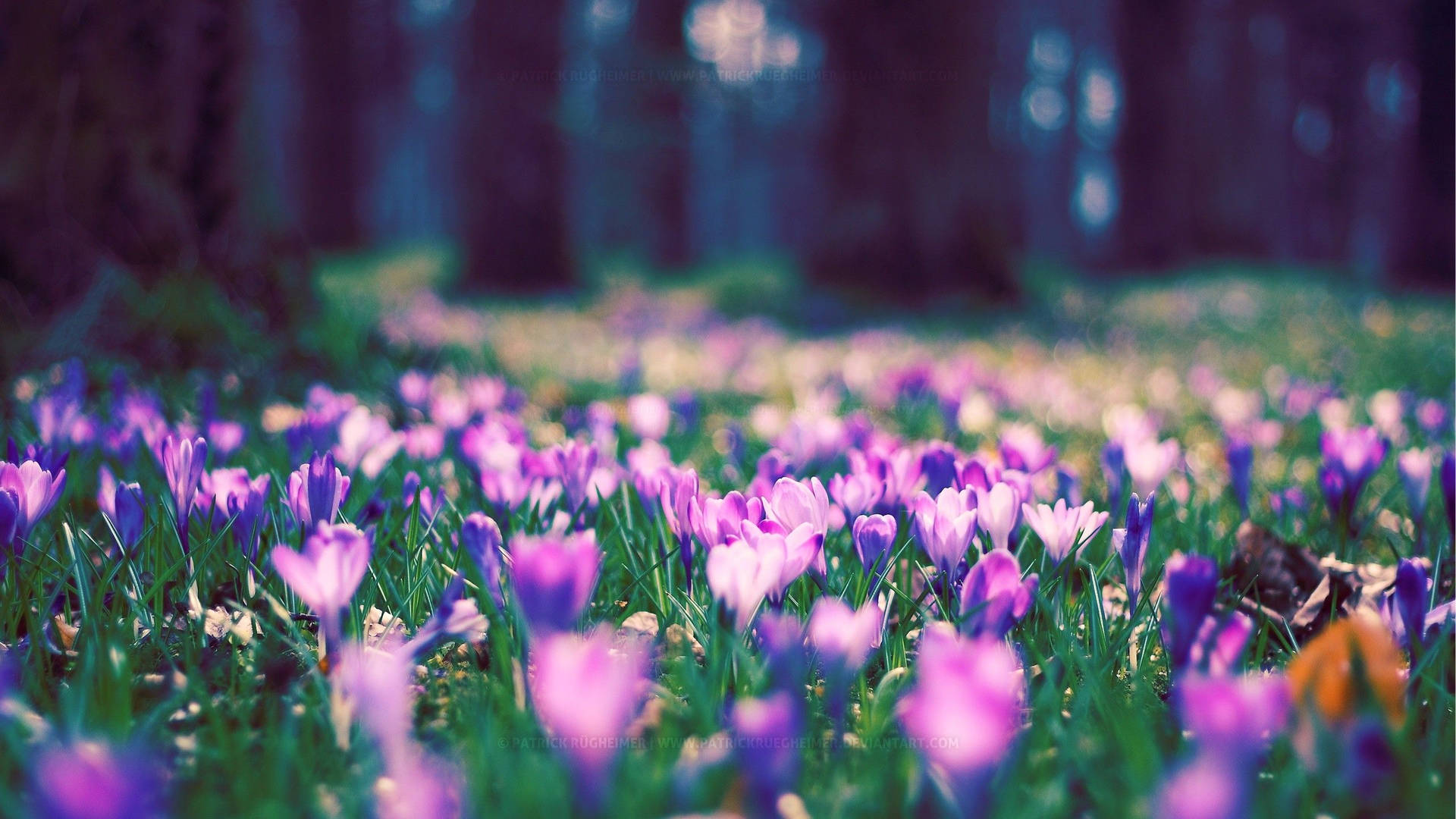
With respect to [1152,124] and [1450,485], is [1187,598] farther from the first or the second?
[1152,124]

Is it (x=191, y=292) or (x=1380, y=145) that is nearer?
(x=191, y=292)

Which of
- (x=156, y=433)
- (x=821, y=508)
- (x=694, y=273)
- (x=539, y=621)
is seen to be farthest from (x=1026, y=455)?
(x=694, y=273)

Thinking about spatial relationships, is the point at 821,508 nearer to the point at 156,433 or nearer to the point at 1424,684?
the point at 1424,684

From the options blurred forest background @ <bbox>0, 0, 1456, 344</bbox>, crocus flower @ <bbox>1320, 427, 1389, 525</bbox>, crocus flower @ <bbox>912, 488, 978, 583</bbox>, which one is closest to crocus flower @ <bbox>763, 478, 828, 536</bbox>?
crocus flower @ <bbox>912, 488, 978, 583</bbox>

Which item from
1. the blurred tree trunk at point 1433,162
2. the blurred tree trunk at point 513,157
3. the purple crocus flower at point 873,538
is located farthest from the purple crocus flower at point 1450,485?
the blurred tree trunk at point 1433,162

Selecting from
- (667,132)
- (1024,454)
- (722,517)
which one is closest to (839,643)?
(722,517)
